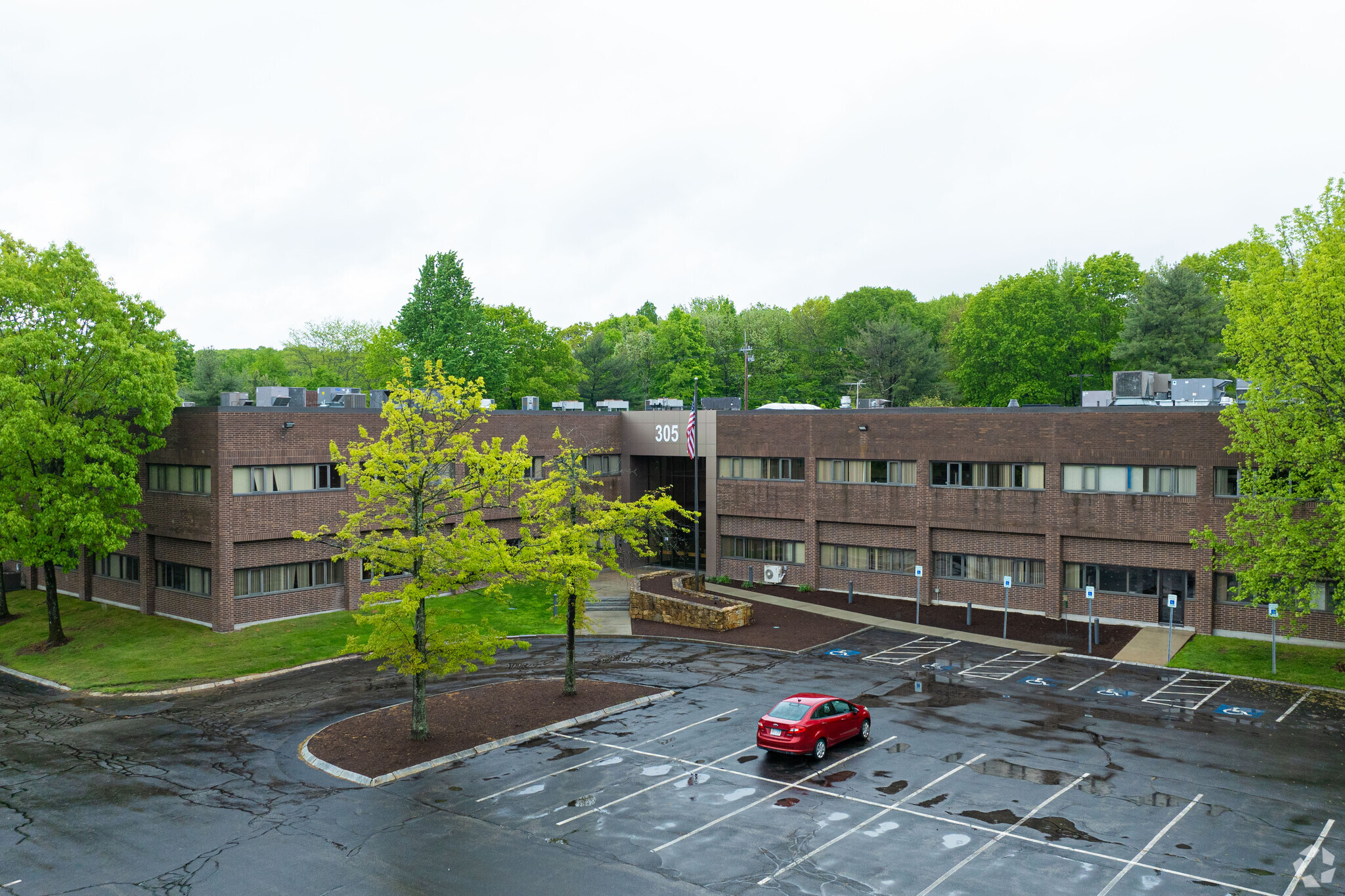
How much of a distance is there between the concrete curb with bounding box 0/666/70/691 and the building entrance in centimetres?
3262

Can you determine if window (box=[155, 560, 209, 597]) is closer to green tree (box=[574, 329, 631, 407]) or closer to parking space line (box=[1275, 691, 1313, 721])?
parking space line (box=[1275, 691, 1313, 721])

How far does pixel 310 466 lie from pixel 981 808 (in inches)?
1350

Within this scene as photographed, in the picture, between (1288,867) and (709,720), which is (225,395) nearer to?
(709,720)

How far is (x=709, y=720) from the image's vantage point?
1118 inches

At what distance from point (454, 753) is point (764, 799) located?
841 centimetres

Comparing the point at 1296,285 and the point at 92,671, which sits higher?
the point at 1296,285

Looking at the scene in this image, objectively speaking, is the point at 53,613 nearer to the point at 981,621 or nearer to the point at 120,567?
the point at 120,567

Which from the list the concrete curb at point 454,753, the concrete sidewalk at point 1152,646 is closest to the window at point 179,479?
the concrete curb at point 454,753

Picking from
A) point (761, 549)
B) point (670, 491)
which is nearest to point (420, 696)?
point (761, 549)

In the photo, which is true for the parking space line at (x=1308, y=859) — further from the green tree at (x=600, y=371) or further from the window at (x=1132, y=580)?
the green tree at (x=600, y=371)

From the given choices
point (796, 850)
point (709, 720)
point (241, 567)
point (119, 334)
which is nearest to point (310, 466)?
point (241, 567)

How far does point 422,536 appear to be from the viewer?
2533cm

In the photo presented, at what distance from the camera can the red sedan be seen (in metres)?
24.2

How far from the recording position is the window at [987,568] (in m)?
45.5
